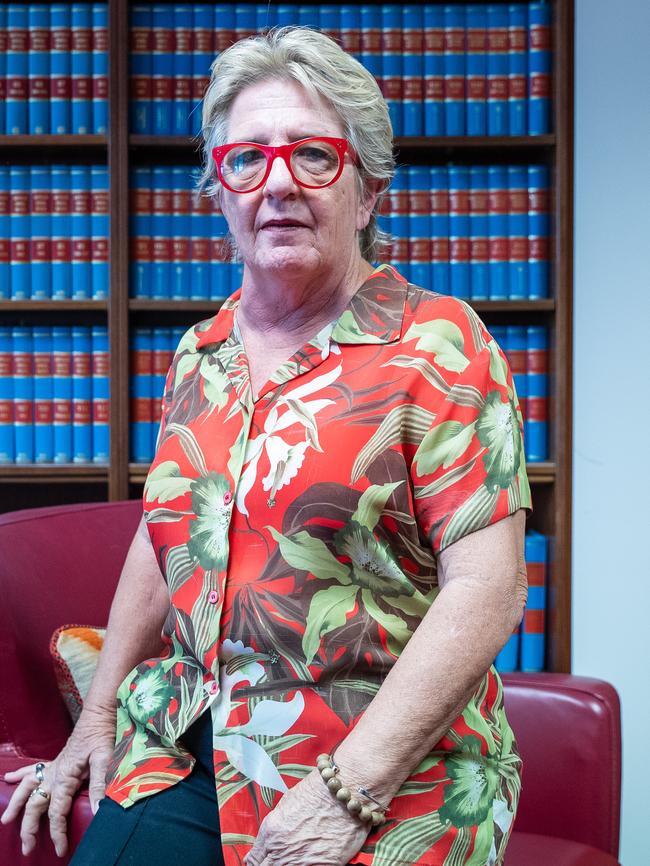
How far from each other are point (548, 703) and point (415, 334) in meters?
0.69

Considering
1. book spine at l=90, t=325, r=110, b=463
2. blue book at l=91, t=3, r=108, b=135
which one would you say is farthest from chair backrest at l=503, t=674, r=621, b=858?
blue book at l=91, t=3, r=108, b=135

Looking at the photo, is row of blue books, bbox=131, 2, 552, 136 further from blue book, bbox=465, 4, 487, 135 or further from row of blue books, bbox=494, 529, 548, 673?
row of blue books, bbox=494, 529, 548, 673

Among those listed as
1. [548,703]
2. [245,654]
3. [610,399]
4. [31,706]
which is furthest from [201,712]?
[610,399]

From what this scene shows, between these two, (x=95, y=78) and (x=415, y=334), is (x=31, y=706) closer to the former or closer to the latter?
(x=415, y=334)

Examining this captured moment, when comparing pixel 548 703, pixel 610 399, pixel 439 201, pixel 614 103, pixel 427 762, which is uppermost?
pixel 614 103

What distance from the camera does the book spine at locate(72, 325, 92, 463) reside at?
89.6 inches

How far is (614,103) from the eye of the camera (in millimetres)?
2188

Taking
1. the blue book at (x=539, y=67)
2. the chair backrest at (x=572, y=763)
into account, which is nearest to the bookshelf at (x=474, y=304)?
the blue book at (x=539, y=67)

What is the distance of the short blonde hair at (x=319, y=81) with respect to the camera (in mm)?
1014

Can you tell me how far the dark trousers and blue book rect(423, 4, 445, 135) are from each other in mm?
1687

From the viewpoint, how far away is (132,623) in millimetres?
1159

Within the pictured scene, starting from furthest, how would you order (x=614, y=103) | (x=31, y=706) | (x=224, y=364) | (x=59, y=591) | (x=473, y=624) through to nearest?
(x=614, y=103), (x=59, y=591), (x=31, y=706), (x=224, y=364), (x=473, y=624)

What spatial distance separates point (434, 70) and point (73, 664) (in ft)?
5.51

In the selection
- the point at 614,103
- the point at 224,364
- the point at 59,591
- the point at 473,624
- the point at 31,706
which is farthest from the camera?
the point at 614,103
